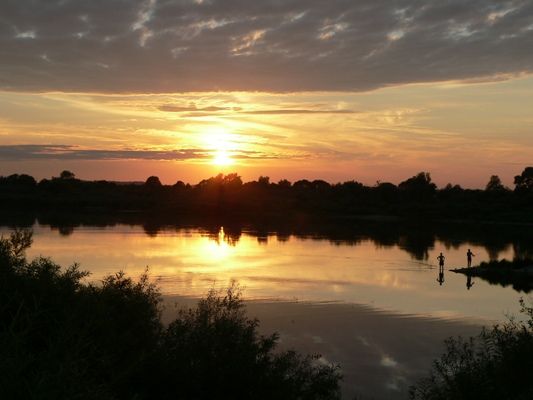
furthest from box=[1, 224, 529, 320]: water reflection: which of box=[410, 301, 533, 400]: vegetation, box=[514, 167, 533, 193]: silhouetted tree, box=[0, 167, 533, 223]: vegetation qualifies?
box=[514, 167, 533, 193]: silhouetted tree

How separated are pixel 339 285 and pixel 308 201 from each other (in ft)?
453

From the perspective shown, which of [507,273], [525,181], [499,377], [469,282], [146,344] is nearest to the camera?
[499,377]

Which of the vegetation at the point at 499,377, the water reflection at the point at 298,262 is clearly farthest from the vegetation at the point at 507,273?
the vegetation at the point at 499,377

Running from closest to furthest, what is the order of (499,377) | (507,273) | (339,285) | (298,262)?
(499,377) → (339,285) → (507,273) → (298,262)

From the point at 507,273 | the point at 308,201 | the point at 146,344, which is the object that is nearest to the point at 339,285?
the point at 507,273

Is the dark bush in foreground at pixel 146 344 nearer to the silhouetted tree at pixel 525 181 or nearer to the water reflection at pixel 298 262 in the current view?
the water reflection at pixel 298 262

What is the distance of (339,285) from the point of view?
49406 mm

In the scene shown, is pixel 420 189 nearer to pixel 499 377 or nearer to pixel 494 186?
pixel 494 186

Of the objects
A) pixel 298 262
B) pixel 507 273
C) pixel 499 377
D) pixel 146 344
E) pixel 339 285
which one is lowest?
pixel 339 285

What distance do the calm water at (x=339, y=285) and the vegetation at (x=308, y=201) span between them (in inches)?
2678

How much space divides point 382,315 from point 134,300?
20.3 meters

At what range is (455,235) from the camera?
356 ft

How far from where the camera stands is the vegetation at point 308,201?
16088cm

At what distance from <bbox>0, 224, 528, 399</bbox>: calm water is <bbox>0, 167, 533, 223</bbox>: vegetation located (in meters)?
68.0
